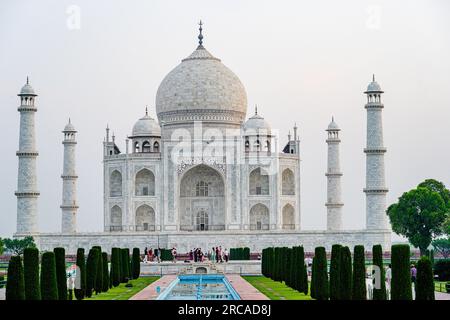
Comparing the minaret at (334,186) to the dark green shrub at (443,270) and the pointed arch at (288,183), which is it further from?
the dark green shrub at (443,270)

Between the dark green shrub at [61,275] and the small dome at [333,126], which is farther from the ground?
the small dome at [333,126]

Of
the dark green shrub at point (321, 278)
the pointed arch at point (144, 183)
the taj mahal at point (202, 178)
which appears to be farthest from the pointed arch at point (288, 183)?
the dark green shrub at point (321, 278)

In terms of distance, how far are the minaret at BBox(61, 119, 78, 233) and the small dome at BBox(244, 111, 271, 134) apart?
22.0ft

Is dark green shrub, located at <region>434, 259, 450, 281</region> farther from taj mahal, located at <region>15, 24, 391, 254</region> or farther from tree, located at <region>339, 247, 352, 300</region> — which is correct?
taj mahal, located at <region>15, 24, 391, 254</region>

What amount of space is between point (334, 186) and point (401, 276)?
23755 millimetres

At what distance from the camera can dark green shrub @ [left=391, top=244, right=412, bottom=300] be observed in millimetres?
12977

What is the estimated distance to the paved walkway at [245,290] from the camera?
16.4 metres

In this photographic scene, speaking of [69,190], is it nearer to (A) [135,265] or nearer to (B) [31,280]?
(A) [135,265]

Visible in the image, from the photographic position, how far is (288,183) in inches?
1458

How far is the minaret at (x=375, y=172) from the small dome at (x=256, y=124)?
5.26m

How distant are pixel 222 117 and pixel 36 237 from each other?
9110mm

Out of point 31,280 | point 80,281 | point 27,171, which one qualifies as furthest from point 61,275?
point 27,171
